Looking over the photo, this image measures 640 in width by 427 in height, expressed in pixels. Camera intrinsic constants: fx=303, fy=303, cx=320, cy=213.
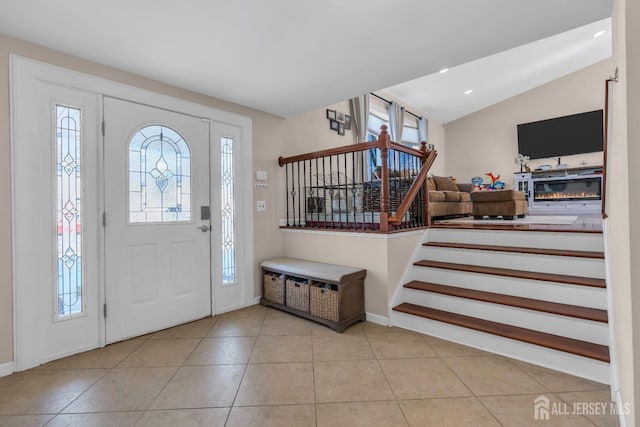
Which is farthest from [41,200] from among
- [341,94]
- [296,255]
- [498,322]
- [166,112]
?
[498,322]

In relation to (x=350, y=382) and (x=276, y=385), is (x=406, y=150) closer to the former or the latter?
(x=350, y=382)

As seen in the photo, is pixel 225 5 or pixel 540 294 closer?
pixel 225 5

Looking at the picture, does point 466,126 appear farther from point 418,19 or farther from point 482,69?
point 418,19

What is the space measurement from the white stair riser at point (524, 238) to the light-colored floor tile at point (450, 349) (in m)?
1.31

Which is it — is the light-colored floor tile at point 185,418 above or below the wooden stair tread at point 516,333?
below

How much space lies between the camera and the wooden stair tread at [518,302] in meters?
2.19

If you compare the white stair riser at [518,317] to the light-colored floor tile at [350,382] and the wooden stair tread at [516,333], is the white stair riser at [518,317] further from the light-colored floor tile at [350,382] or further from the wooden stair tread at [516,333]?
the light-colored floor tile at [350,382]

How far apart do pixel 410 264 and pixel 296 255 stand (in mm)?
1403

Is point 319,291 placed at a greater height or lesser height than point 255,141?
lesser

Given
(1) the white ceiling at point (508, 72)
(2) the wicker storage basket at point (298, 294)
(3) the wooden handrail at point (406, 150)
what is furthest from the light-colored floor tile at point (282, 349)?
(1) the white ceiling at point (508, 72)

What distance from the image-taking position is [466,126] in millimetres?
8555

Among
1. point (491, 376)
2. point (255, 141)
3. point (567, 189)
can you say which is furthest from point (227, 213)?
point (567, 189)

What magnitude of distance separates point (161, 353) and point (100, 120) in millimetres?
2014

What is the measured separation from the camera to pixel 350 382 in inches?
79.3
